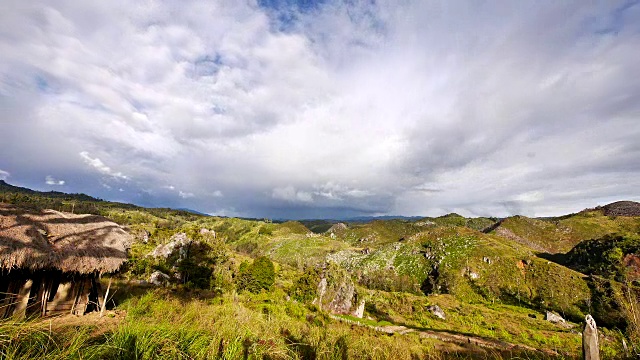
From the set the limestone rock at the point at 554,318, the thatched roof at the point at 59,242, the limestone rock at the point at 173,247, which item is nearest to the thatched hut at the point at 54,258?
the thatched roof at the point at 59,242

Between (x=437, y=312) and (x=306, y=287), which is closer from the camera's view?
(x=306, y=287)

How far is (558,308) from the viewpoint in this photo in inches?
3401

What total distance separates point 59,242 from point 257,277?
53.2 meters

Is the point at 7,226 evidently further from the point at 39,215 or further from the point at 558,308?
the point at 558,308

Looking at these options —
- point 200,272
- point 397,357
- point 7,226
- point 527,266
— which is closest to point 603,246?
point 527,266

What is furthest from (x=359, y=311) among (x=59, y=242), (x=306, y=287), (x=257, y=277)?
(x=59, y=242)

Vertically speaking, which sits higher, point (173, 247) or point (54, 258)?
point (54, 258)

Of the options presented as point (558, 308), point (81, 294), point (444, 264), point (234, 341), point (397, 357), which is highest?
point (234, 341)

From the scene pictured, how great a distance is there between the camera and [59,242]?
1402cm

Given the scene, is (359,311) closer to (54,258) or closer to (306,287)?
(306,287)

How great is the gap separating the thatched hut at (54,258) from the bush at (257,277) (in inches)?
1847

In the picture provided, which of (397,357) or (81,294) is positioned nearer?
(397,357)

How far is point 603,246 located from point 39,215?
177 m

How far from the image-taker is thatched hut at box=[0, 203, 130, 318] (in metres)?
12.4
